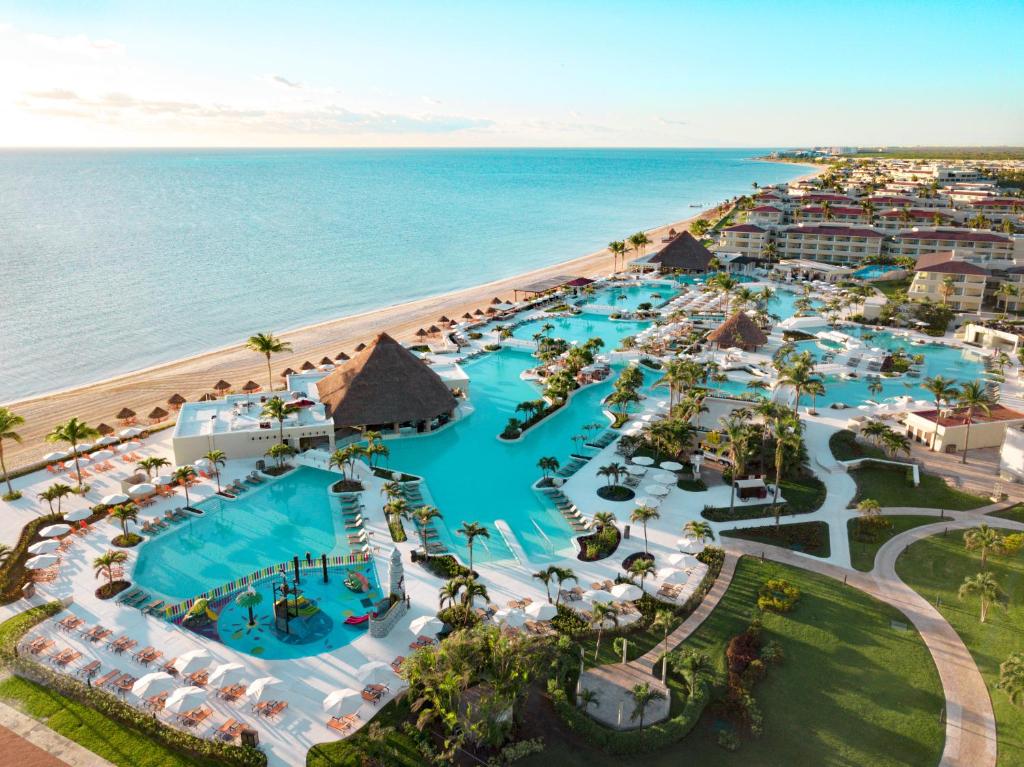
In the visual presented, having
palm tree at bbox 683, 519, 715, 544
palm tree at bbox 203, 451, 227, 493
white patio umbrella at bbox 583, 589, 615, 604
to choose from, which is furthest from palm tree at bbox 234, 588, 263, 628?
palm tree at bbox 683, 519, 715, 544

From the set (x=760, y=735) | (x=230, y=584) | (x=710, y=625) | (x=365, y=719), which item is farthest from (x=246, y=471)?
(x=760, y=735)

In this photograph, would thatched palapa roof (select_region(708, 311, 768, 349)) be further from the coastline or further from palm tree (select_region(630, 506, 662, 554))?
palm tree (select_region(630, 506, 662, 554))

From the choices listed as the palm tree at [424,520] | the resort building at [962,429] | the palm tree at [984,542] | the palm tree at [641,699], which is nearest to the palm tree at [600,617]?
the palm tree at [641,699]

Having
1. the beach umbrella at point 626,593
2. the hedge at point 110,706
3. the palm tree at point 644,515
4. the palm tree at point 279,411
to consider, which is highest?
the palm tree at point 279,411

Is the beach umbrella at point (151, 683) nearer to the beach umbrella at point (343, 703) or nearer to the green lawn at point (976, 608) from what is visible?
the beach umbrella at point (343, 703)

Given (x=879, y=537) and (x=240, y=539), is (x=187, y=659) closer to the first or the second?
(x=240, y=539)

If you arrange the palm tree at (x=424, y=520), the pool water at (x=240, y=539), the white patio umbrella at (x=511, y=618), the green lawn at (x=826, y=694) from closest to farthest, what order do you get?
the green lawn at (x=826, y=694) → the white patio umbrella at (x=511, y=618) → the pool water at (x=240, y=539) → the palm tree at (x=424, y=520)

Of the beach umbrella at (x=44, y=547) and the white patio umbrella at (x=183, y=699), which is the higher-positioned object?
the white patio umbrella at (x=183, y=699)
